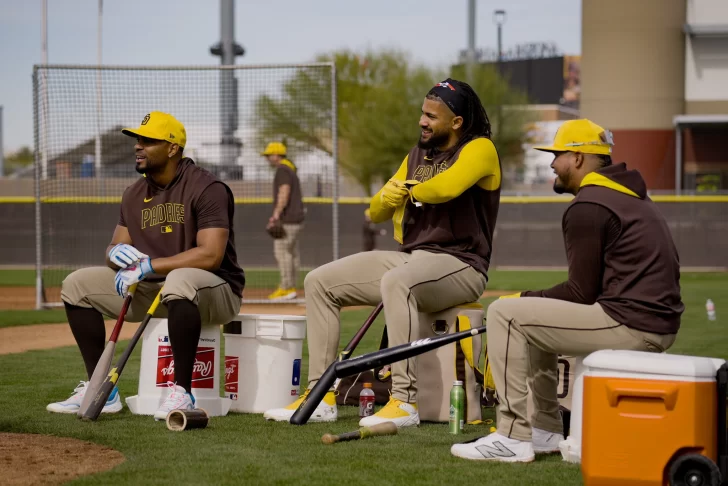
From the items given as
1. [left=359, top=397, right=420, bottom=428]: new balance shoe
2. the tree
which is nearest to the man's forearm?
[left=359, top=397, right=420, bottom=428]: new balance shoe

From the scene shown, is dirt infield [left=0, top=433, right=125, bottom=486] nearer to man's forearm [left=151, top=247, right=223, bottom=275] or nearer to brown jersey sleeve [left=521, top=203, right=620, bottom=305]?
man's forearm [left=151, top=247, right=223, bottom=275]

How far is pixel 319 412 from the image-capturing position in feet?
19.4

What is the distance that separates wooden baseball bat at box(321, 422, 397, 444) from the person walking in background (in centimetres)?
816

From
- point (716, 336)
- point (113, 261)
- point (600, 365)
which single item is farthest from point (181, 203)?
point (716, 336)

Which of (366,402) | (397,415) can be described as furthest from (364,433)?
(366,402)

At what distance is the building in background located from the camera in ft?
115

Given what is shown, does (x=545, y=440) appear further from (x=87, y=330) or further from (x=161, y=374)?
(x=87, y=330)

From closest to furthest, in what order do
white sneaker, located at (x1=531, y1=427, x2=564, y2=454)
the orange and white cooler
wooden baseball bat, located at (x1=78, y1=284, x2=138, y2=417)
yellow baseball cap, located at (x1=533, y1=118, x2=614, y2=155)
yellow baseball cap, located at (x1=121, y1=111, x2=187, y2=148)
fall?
the orange and white cooler < yellow baseball cap, located at (x1=533, y1=118, x2=614, y2=155) < white sneaker, located at (x1=531, y1=427, x2=564, y2=454) < wooden baseball bat, located at (x1=78, y1=284, x2=138, y2=417) < yellow baseball cap, located at (x1=121, y1=111, x2=187, y2=148)

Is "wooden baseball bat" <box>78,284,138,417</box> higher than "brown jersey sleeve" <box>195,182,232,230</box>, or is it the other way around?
"brown jersey sleeve" <box>195,182,232,230</box>

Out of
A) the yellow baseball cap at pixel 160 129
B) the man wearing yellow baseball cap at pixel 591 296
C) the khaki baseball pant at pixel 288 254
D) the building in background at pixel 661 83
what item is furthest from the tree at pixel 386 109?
the man wearing yellow baseball cap at pixel 591 296

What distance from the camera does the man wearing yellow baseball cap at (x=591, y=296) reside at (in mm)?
4668

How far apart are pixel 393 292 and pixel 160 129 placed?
5.54 ft

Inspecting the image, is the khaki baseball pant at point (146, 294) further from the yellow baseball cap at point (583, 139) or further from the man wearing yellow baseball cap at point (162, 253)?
the yellow baseball cap at point (583, 139)

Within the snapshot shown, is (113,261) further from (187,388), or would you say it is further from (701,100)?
(701,100)
